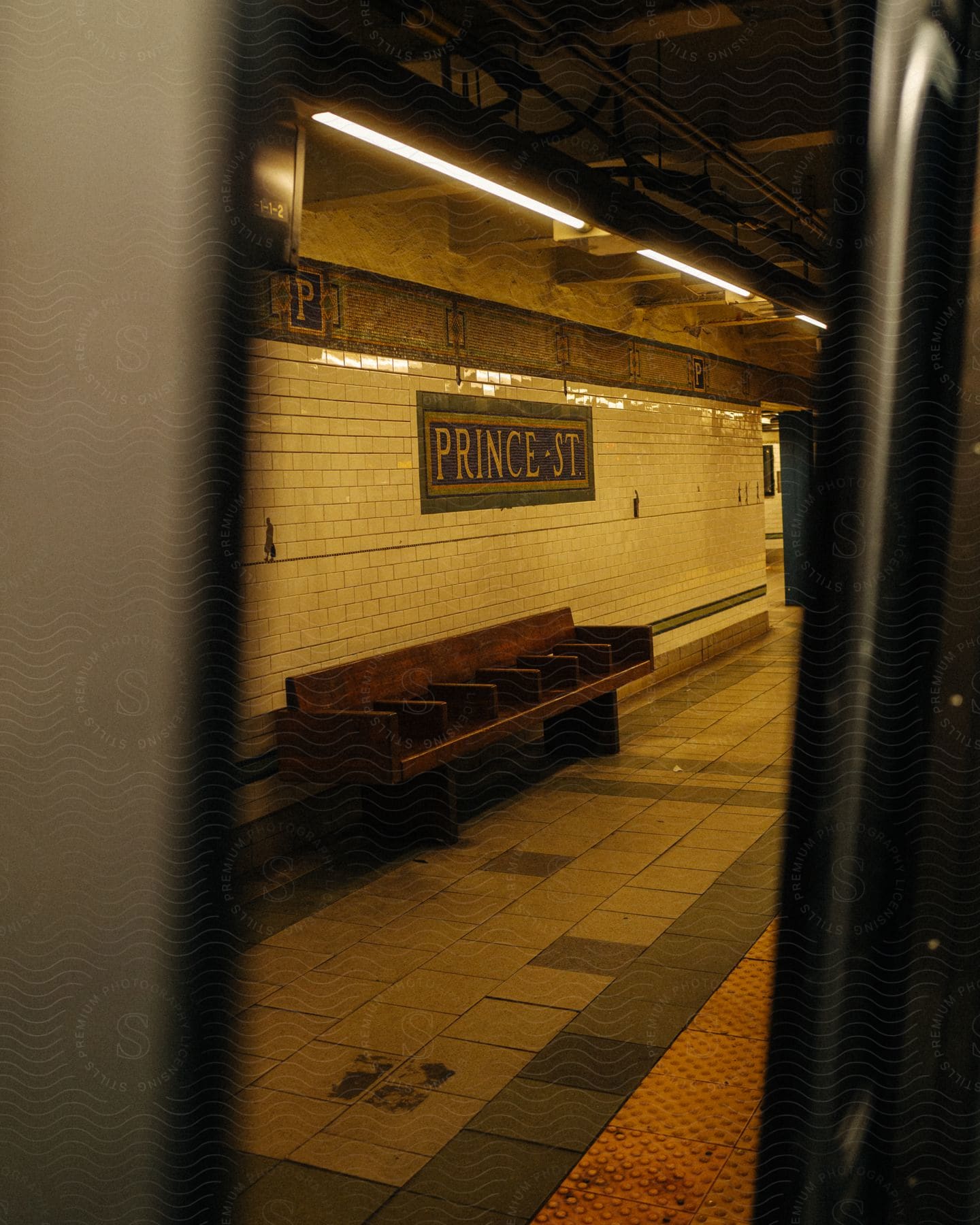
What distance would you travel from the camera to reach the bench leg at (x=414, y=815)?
405 cm

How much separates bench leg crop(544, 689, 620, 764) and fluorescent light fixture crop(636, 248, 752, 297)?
6.94 feet

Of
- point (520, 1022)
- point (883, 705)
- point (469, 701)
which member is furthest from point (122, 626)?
point (469, 701)

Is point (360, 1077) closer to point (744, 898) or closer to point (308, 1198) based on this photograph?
point (308, 1198)

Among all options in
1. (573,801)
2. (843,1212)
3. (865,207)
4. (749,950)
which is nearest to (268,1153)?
(749,950)

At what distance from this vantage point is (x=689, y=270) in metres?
5.10

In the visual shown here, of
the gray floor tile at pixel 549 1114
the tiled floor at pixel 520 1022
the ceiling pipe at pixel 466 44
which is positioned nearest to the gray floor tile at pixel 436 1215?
the tiled floor at pixel 520 1022

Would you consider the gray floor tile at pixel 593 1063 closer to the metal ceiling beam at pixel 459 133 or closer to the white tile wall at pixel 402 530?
the white tile wall at pixel 402 530

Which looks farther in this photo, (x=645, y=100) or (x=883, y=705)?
(x=645, y=100)

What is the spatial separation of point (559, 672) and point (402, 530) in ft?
3.66

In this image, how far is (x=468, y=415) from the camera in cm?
502

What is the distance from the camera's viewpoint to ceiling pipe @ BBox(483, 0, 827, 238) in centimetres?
254

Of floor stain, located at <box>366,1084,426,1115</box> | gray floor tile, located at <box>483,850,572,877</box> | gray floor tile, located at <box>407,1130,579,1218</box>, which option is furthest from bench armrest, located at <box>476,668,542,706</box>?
gray floor tile, located at <box>407,1130,579,1218</box>

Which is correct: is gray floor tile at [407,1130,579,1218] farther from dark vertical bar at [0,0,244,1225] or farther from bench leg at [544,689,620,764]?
bench leg at [544,689,620,764]

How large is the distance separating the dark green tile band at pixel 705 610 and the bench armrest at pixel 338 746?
3.25 metres
